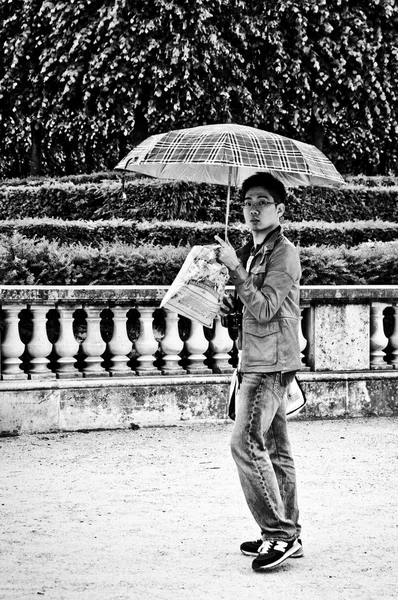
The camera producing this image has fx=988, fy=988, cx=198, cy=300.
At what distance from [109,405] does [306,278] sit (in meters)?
2.19

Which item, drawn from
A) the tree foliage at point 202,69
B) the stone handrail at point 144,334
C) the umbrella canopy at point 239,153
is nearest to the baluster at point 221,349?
the stone handrail at point 144,334

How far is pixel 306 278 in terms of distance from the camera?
8.60 m

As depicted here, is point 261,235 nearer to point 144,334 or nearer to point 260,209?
point 260,209

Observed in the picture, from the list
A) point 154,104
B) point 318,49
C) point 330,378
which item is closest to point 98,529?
point 330,378

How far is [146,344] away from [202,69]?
12.3 metres

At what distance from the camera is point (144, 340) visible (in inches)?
301

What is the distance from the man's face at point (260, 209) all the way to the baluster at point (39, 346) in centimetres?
316

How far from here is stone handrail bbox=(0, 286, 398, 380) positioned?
7375mm

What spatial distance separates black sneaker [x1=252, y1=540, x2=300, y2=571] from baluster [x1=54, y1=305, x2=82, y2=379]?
3343mm

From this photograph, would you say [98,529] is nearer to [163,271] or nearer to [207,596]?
[207,596]

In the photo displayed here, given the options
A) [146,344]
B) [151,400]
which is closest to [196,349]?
[146,344]

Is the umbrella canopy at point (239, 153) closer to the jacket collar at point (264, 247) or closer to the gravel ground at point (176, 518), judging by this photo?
the jacket collar at point (264, 247)

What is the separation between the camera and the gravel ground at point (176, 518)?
4156mm

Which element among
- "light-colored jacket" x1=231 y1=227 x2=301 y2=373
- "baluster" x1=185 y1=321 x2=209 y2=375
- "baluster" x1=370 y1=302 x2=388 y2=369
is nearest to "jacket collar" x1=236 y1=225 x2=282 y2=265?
"light-colored jacket" x1=231 y1=227 x2=301 y2=373
